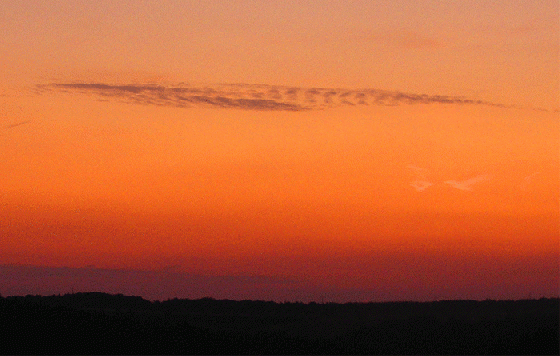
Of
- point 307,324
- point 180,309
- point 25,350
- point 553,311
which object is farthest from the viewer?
point 180,309

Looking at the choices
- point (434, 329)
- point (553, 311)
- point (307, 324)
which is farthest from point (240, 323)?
point (553, 311)

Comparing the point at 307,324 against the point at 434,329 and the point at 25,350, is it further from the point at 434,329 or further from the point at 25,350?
the point at 25,350

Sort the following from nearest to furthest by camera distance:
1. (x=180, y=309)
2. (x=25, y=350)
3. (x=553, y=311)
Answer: (x=25, y=350), (x=553, y=311), (x=180, y=309)

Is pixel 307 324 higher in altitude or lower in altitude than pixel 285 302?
lower

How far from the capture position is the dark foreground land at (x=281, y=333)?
30.2 metres

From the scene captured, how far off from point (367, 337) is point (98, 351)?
11009mm

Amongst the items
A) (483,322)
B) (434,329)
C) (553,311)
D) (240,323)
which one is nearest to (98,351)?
(240,323)

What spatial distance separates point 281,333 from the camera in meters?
34.6

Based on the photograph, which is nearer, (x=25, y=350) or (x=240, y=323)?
(x=25, y=350)

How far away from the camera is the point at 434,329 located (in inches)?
1287

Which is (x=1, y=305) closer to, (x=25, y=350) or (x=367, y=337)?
(x=25, y=350)

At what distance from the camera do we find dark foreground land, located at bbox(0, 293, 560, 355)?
3016cm

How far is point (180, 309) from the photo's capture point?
48.8 metres

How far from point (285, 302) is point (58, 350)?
834 inches
